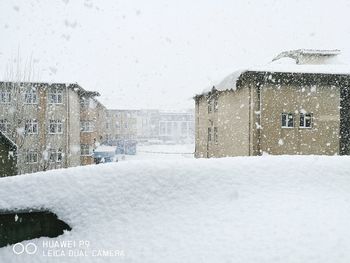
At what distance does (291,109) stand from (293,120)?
1.96 ft

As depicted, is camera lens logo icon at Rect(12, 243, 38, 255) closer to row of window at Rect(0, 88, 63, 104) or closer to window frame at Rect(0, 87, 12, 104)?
window frame at Rect(0, 87, 12, 104)

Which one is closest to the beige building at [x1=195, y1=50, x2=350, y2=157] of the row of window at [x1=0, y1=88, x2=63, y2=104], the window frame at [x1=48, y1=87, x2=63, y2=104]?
the window frame at [x1=48, y1=87, x2=63, y2=104]

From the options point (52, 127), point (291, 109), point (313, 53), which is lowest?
point (52, 127)

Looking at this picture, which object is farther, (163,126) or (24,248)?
(163,126)

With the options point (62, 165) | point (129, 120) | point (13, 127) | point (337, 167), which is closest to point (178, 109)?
point (129, 120)

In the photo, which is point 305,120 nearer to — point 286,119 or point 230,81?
point 286,119

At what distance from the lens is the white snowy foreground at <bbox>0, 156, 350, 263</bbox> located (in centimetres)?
296

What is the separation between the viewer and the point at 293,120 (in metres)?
16.2

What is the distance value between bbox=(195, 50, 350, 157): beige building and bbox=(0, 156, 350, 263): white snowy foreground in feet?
38.3

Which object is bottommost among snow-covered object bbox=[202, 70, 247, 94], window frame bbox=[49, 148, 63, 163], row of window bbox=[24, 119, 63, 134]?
window frame bbox=[49, 148, 63, 163]

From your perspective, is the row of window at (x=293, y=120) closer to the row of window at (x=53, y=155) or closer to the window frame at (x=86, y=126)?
the row of window at (x=53, y=155)

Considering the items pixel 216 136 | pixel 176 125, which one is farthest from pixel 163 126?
pixel 216 136

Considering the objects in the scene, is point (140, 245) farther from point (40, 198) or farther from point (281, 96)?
point (281, 96)

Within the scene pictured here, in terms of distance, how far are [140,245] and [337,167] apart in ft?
9.19
